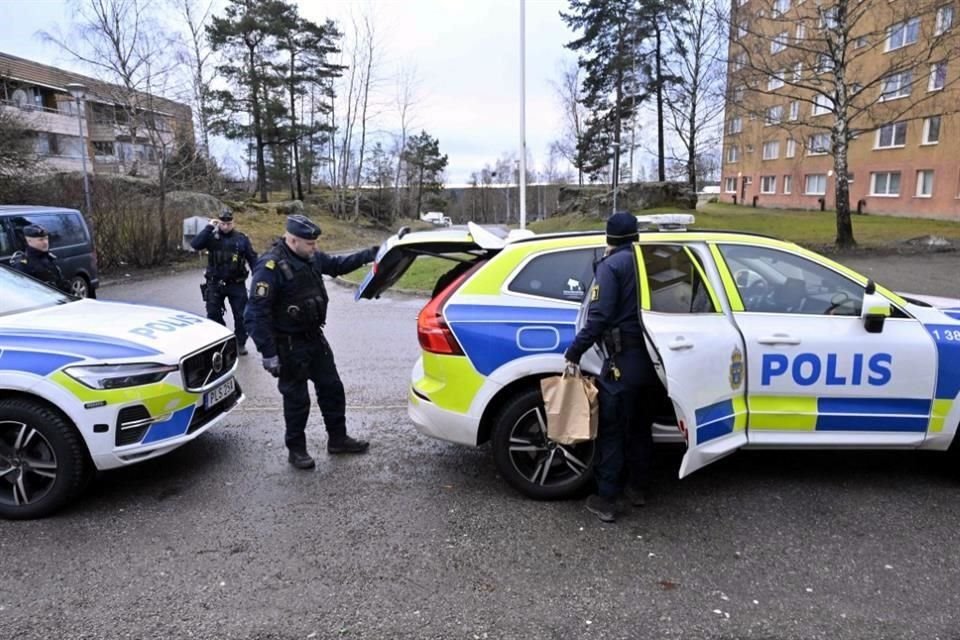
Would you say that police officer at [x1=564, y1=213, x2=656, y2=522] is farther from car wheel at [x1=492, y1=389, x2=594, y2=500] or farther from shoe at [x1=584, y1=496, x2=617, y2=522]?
car wheel at [x1=492, y1=389, x2=594, y2=500]

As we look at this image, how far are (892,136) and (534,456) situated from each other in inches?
1377

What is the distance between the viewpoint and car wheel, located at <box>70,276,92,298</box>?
11.5 metres

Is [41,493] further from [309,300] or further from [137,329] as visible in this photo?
[309,300]

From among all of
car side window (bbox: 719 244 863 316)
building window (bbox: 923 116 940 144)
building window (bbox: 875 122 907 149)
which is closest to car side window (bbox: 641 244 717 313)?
car side window (bbox: 719 244 863 316)

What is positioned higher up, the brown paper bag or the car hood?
the car hood

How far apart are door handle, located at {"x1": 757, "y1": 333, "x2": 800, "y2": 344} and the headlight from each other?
3.54 m

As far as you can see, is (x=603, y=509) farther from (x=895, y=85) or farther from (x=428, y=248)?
(x=895, y=85)

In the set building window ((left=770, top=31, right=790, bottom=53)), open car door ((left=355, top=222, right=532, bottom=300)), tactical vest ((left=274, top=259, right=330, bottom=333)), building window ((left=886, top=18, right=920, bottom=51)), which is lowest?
tactical vest ((left=274, top=259, right=330, bottom=333))

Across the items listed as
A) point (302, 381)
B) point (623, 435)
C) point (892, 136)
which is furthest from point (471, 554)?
point (892, 136)

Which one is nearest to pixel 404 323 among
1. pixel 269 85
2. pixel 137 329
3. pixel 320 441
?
pixel 320 441

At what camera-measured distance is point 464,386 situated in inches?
147

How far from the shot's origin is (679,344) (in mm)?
3336

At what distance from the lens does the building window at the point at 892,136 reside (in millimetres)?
29734

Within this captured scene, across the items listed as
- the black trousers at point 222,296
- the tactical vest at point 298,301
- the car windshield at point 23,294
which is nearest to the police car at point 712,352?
the tactical vest at point 298,301
